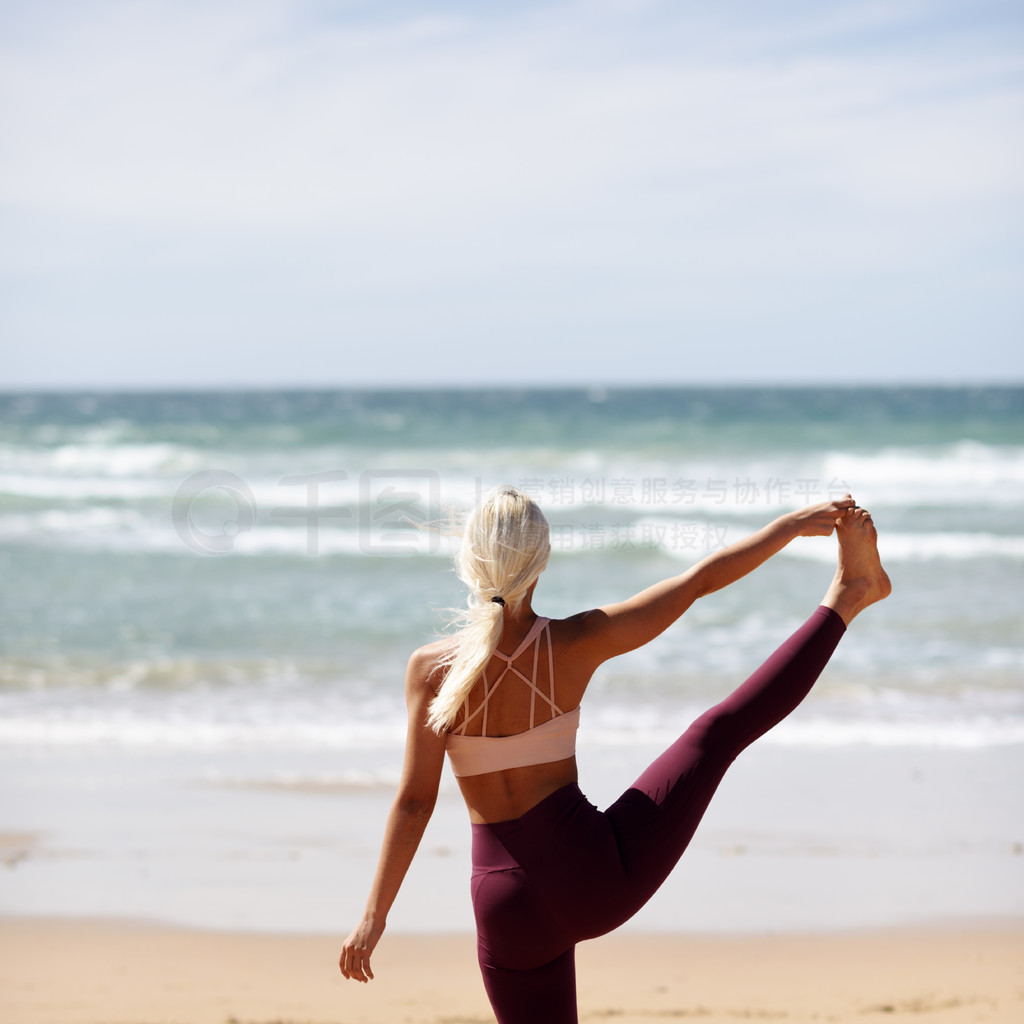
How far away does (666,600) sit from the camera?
92.1 inches

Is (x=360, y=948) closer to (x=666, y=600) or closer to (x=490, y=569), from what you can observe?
(x=490, y=569)

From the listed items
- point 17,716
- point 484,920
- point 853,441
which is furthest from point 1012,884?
point 853,441

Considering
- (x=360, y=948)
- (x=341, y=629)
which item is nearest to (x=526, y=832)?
(x=360, y=948)

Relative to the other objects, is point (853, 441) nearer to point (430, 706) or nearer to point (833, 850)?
point (833, 850)

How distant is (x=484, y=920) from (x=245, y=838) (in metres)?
3.08

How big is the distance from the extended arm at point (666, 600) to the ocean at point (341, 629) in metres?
0.50

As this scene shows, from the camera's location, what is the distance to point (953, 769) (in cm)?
589

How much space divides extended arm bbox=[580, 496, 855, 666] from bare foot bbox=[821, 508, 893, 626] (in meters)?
0.24

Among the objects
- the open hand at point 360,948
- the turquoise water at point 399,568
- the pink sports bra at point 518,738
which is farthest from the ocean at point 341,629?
the open hand at point 360,948

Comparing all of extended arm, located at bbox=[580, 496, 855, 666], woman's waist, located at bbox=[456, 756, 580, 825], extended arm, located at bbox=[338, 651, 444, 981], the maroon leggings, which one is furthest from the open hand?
extended arm, located at bbox=[580, 496, 855, 666]

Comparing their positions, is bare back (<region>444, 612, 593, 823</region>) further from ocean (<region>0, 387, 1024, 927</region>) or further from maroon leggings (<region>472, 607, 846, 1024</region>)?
ocean (<region>0, 387, 1024, 927</region>)

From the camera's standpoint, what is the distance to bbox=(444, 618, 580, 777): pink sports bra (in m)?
2.29

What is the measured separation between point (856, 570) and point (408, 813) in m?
1.31

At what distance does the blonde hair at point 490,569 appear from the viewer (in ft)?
7.29
